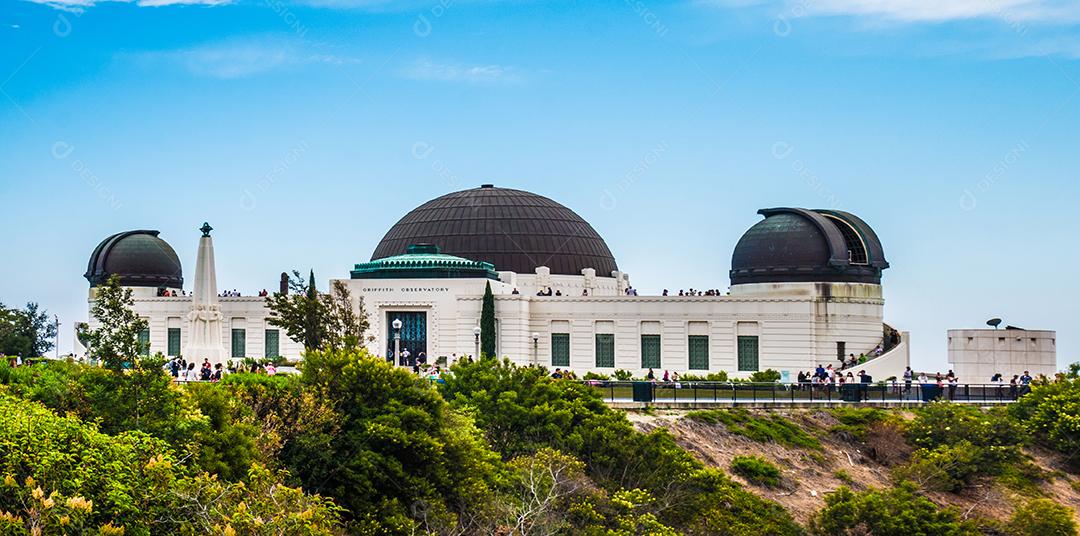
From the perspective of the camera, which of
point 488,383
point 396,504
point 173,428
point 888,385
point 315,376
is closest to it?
point 173,428

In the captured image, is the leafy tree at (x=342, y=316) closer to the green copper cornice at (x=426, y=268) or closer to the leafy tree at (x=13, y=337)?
the green copper cornice at (x=426, y=268)

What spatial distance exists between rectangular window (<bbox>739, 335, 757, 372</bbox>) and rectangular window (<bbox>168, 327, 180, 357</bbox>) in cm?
2933

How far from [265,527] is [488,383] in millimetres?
18337

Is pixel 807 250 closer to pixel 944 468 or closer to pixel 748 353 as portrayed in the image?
pixel 748 353

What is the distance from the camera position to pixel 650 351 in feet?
210

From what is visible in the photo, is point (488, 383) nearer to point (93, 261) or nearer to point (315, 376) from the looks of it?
point (315, 376)

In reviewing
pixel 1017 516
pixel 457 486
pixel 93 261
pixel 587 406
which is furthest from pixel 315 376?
pixel 93 261

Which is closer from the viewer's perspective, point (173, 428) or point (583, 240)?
point (173, 428)

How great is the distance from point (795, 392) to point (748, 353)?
31.6ft

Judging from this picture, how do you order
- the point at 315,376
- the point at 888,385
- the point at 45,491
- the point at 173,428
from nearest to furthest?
the point at 45,491
the point at 173,428
the point at 315,376
the point at 888,385

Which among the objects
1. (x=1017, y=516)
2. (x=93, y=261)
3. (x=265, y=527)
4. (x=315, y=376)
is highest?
(x=93, y=261)

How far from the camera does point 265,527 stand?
22234mm

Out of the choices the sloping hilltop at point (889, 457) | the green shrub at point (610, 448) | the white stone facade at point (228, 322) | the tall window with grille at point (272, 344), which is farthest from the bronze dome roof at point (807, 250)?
the green shrub at point (610, 448)

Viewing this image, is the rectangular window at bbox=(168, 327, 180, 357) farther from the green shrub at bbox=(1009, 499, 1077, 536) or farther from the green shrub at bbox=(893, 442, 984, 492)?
the green shrub at bbox=(1009, 499, 1077, 536)
